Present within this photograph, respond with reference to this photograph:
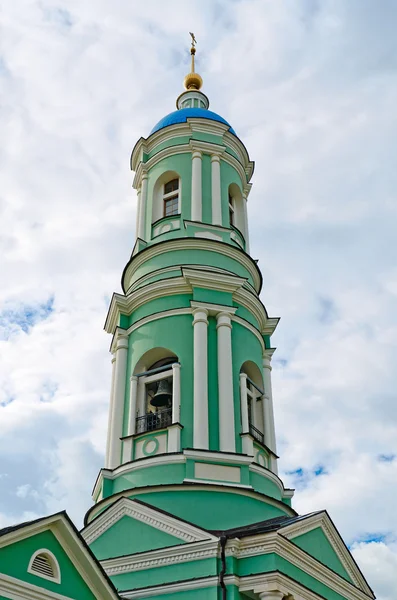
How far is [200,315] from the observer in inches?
677

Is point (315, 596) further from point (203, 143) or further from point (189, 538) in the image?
point (203, 143)

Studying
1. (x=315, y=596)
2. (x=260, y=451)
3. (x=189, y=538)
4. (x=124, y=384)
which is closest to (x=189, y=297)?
(x=124, y=384)

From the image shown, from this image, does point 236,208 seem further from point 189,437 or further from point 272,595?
point 272,595

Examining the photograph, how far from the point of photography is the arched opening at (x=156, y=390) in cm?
1662

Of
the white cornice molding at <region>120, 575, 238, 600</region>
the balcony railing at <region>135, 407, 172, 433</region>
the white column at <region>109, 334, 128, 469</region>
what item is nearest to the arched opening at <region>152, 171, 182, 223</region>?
the white column at <region>109, 334, 128, 469</region>

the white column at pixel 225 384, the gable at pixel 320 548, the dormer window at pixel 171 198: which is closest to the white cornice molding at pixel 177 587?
the gable at pixel 320 548

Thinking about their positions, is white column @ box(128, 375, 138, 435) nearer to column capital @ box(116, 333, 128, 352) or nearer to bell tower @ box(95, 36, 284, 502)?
bell tower @ box(95, 36, 284, 502)

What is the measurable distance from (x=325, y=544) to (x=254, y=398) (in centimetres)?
428

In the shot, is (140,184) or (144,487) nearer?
(144,487)

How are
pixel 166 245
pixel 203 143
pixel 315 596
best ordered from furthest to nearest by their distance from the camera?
pixel 203 143 → pixel 166 245 → pixel 315 596

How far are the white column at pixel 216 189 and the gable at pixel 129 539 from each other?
8200 millimetres

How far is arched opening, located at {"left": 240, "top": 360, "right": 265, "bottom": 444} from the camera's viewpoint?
57.2 feet

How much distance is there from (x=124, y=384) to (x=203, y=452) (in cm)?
315

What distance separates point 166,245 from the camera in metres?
18.8
